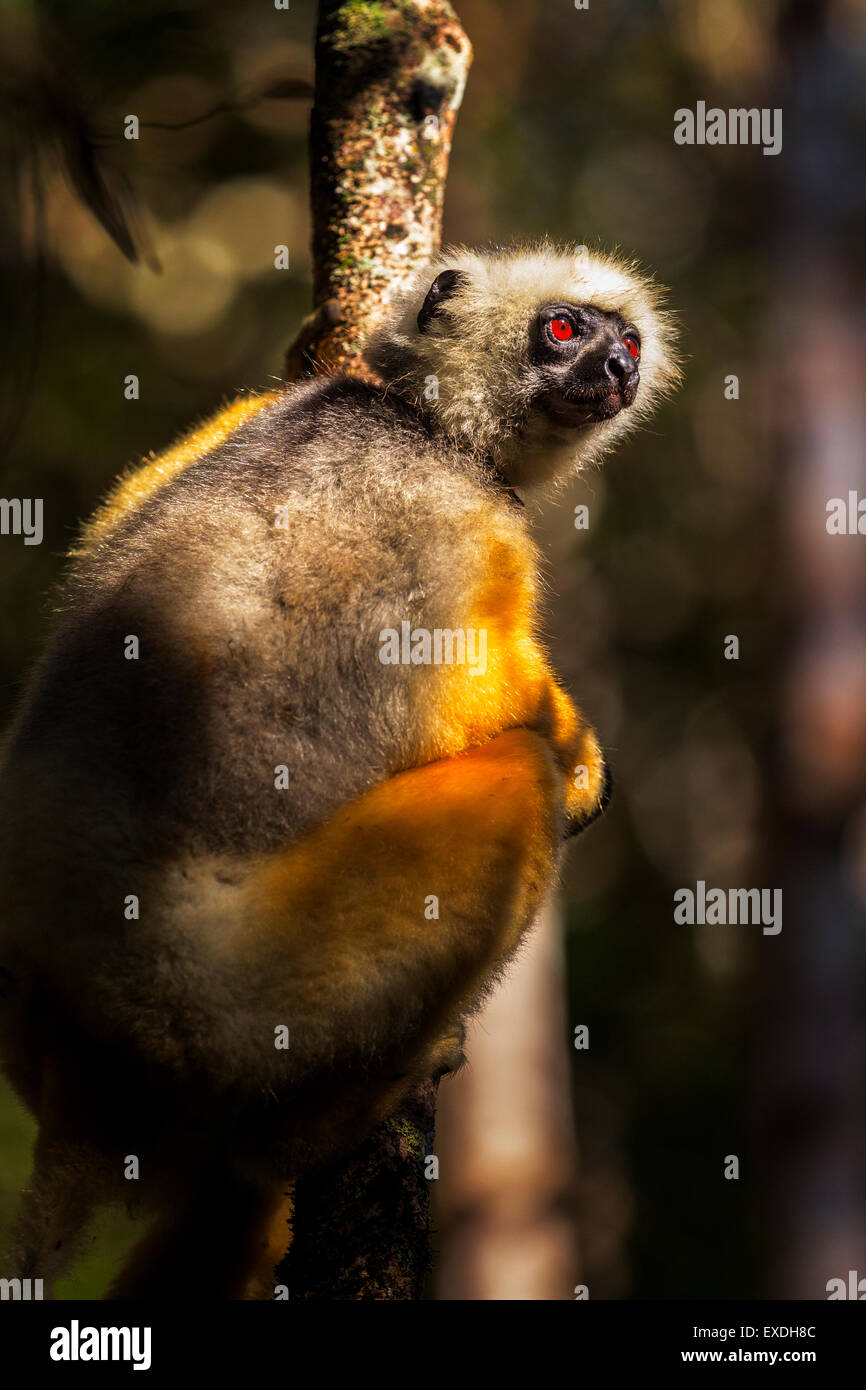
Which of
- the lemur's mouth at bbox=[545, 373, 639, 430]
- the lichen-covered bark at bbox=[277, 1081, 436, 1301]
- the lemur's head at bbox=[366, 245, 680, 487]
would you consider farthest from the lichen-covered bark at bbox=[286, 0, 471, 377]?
the lichen-covered bark at bbox=[277, 1081, 436, 1301]

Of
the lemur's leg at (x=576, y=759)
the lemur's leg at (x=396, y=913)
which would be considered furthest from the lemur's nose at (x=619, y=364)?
the lemur's leg at (x=396, y=913)

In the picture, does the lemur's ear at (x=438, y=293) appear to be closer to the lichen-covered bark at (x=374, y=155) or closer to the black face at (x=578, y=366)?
the lichen-covered bark at (x=374, y=155)

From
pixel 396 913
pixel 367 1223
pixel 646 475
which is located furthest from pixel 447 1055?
pixel 646 475

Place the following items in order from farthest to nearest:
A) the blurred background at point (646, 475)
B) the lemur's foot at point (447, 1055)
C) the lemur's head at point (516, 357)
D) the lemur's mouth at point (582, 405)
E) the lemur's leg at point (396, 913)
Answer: the blurred background at point (646, 475)
the lemur's mouth at point (582, 405)
the lemur's head at point (516, 357)
the lemur's foot at point (447, 1055)
the lemur's leg at point (396, 913)

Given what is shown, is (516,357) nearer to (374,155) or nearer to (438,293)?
(438,293)

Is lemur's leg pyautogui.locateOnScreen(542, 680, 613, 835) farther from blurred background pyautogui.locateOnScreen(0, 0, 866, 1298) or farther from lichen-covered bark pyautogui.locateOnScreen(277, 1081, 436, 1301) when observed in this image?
blurred background pyautogui.locateOnScreen(0, 0, 866, 1298)

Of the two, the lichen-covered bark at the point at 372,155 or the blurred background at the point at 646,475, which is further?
the blurred background at the point at 646,475

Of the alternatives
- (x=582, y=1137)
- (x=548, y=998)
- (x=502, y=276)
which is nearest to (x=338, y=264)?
(x=502, y=276)
